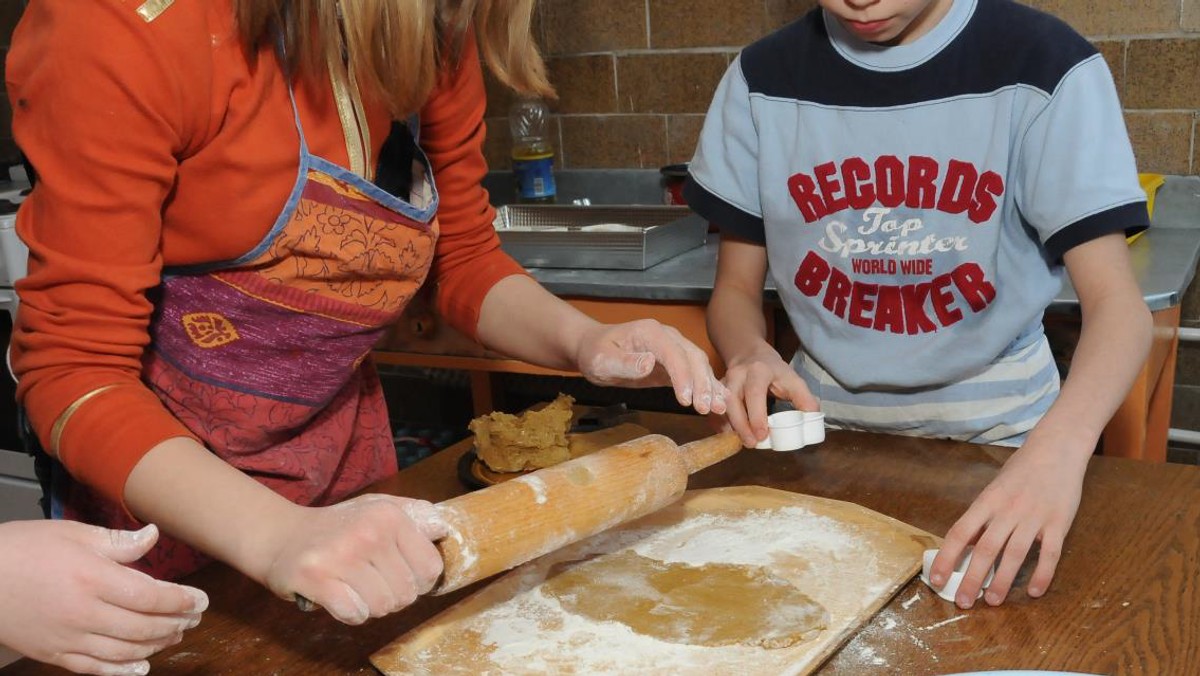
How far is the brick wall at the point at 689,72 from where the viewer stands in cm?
204

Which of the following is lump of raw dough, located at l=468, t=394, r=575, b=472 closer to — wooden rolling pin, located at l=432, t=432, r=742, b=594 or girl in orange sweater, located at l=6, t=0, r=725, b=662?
girl in orange sweater, located at l=6, t=0, r=725, b=662

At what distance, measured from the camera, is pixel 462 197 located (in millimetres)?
1272

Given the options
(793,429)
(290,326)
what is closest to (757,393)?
(793,429)

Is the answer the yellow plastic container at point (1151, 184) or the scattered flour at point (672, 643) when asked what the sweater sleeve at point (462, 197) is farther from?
the yellow plastic container at point (1151, 184)

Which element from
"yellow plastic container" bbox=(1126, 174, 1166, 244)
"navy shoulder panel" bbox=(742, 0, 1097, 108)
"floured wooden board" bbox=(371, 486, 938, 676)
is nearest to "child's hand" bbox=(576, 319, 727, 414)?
"floured wooden board" bbox=(371, 486, 938, 676)

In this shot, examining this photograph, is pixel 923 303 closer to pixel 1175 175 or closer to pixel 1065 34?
pixel 1065 34

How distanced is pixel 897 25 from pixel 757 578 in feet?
2.17

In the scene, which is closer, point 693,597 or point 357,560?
point 357,560

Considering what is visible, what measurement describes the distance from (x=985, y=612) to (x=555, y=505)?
1.18ft

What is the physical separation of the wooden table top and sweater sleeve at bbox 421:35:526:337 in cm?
40

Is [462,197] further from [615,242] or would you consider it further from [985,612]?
[615,242]

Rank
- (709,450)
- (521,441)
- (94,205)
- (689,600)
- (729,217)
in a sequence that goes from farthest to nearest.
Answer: (729,217) < (521,441) < (709,450) < (689,600) < (94,205)

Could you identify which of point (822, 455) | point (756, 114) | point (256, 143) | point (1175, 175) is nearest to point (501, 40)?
point (256, 143)

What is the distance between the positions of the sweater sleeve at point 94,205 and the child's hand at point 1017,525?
2.10 feet
